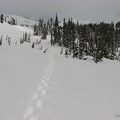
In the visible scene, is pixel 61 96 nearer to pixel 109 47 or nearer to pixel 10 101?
pixel 10 101

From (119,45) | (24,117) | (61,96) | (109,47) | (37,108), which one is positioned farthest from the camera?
(119,45)

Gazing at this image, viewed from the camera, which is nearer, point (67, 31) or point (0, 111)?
point (0, 111)

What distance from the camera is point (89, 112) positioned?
4.74 metres

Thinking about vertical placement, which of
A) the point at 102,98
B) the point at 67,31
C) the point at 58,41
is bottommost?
the point at 102,98

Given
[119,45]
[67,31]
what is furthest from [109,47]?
[67,31]

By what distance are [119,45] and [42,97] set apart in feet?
292

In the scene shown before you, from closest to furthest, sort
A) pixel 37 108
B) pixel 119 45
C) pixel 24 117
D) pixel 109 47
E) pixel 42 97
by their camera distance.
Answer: pixel 24 117, pixel 37 108, pixel 42 97, pixel 109 47, pixel 119 45

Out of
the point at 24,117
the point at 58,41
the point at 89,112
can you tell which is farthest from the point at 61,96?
the point at 58,41

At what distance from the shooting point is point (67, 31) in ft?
256

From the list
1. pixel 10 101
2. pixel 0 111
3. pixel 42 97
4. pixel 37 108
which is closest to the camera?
pixel 0 111

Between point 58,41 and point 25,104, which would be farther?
point 58,41

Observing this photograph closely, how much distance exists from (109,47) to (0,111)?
251ft

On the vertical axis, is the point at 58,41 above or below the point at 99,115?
above

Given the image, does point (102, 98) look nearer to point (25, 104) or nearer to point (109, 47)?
point (25, 104)
